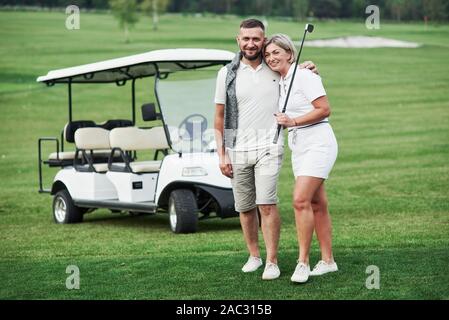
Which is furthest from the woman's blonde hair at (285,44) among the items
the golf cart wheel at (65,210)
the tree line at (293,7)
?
the tree line at (293,7)

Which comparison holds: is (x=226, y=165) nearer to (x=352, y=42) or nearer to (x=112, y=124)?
(x=112, y=124)

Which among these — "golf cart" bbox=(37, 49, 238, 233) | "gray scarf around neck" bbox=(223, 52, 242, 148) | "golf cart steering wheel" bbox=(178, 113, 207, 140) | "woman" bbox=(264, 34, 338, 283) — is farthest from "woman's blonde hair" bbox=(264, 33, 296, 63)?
"golf cart steering wheel" bbox=(178, 113, 207, 140)

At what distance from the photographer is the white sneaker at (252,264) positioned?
7332mm

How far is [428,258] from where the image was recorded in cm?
761

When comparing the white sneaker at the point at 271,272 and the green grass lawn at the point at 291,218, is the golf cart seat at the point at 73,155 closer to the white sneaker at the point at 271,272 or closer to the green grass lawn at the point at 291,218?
the green grass lawn at the point at 291,218

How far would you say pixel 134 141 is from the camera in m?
11.6

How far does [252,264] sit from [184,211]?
329 cm

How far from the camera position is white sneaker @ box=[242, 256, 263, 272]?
7.33 metres

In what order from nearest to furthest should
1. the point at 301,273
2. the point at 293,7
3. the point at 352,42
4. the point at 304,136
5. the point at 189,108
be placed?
the point at 301,273, the point at 304,136, the point at 189,108, the point at 352,42, the point at 293,7

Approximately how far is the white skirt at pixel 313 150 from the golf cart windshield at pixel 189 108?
13.4ft

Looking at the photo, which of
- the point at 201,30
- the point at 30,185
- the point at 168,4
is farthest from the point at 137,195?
the point at 168,4

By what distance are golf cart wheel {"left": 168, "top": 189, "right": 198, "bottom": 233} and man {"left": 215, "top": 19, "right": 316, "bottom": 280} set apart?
11.0ft

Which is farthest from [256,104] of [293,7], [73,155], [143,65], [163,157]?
[293,7]
